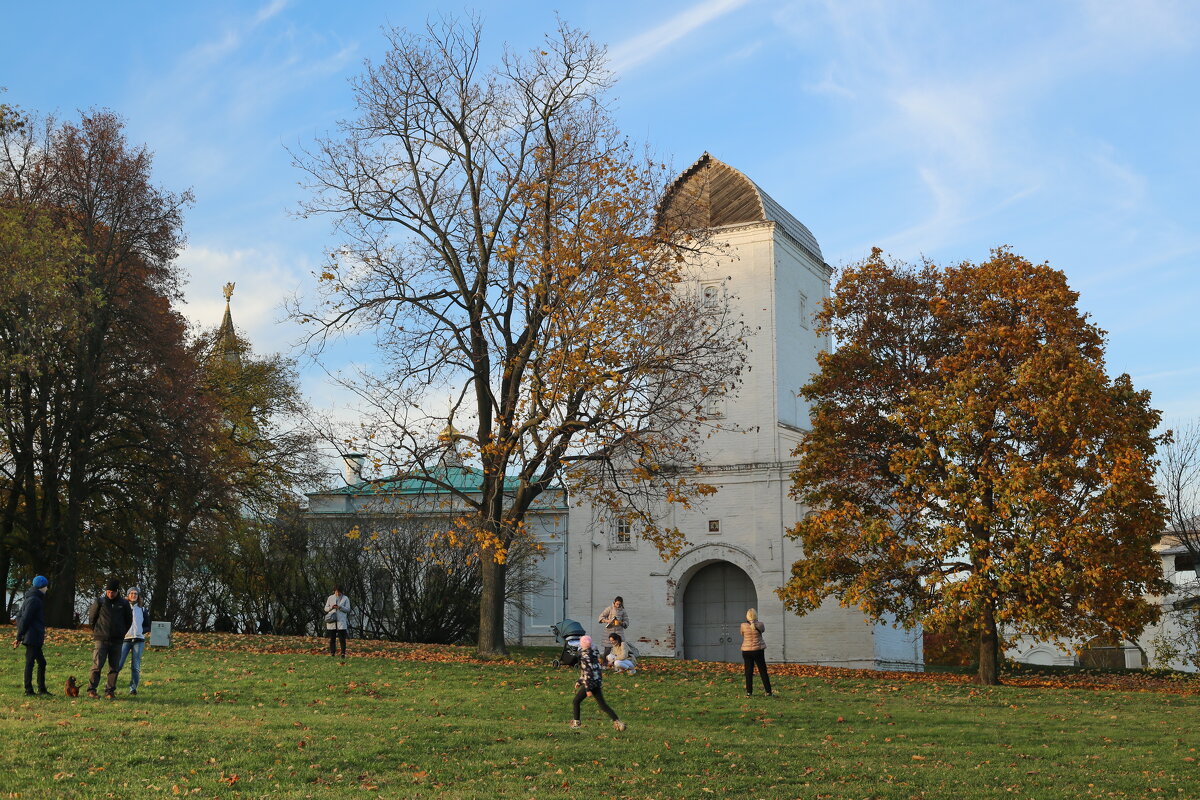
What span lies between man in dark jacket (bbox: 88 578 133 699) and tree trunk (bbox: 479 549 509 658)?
374 inches

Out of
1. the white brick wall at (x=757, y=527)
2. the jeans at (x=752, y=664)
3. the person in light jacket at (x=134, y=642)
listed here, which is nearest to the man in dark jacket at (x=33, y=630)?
the person in light jacket at (x=134, y=642)

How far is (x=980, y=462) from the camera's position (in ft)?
84.7

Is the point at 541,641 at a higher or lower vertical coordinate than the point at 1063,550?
lower

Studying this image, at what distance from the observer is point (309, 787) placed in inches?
422

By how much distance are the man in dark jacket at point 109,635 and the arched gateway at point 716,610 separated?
24.3 m

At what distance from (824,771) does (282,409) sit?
34.9 metres

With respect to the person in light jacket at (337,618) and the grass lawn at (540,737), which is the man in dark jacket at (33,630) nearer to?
the grass lawn at (540,737)

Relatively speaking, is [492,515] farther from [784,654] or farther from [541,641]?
[541,641]

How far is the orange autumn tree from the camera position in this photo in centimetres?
2423

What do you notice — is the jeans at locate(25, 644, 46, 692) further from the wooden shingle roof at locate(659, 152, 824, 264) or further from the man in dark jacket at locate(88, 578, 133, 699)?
the wooden shingle roof at locate(659, 152, 824, 264)

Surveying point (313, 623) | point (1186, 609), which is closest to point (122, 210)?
point (313, 623)

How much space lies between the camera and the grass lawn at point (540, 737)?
442 inches

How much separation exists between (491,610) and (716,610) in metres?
14.9

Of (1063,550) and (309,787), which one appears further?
(1063,550)
